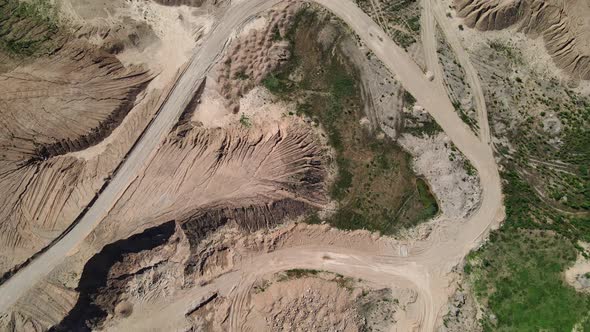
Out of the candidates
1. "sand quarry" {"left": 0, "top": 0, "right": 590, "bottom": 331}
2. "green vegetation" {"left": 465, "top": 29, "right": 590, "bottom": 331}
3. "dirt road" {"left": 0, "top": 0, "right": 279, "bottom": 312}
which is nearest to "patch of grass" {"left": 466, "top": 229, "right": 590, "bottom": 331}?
"green vegetation" {"left": 465, "top": 29, "right": 590, "bottom": 331}

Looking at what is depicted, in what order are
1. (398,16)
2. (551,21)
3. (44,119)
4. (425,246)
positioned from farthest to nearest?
(398,16), (425,246), (551,21), (44,119)

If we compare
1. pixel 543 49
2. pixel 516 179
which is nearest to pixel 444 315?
pixel 516 179

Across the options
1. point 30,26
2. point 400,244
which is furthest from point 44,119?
point 400,244

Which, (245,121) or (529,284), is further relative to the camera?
(245,121)

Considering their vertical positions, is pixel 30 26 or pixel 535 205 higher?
pixel 30 26

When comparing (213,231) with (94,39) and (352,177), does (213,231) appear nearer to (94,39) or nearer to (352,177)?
(352,177)

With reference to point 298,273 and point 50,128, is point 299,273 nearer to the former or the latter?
point 298,273
